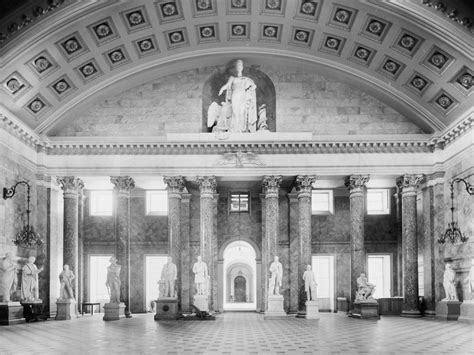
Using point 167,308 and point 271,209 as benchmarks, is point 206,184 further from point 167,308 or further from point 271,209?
point 167,308

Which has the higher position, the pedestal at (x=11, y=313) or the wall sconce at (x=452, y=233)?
the wall sconce at (x=452, y=233)

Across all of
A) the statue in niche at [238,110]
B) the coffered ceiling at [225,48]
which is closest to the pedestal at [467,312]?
the coffered ceiling at [225,48]

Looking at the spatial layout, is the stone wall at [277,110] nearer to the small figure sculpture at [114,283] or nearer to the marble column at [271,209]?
the marble column at [271,209]

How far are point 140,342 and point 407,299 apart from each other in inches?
706

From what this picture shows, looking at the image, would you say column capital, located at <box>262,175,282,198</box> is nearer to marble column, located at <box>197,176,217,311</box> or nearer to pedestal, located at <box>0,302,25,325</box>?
marble column, located at <box>197,176,217,311</box>

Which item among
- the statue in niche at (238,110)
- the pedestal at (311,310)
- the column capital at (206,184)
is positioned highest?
the statue in niche at (238,110)

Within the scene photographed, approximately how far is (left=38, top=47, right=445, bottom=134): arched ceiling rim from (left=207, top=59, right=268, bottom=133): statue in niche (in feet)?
5.06

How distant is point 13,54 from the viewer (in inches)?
1113

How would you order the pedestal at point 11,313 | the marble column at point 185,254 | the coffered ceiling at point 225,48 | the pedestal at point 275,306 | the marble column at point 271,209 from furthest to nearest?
the marble column at point 185,254, the marble column at point 271,209, the pedestal at point 275,306, the coffered ceiling at point 225,48, the pedestal at point 11,313

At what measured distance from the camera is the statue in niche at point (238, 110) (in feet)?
114

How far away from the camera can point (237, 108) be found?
3469 cm

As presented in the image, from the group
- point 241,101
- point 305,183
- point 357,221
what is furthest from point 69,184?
point 357,221

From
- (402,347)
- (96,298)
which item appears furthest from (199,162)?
(402,347)

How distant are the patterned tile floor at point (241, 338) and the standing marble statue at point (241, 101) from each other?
1076 cm
